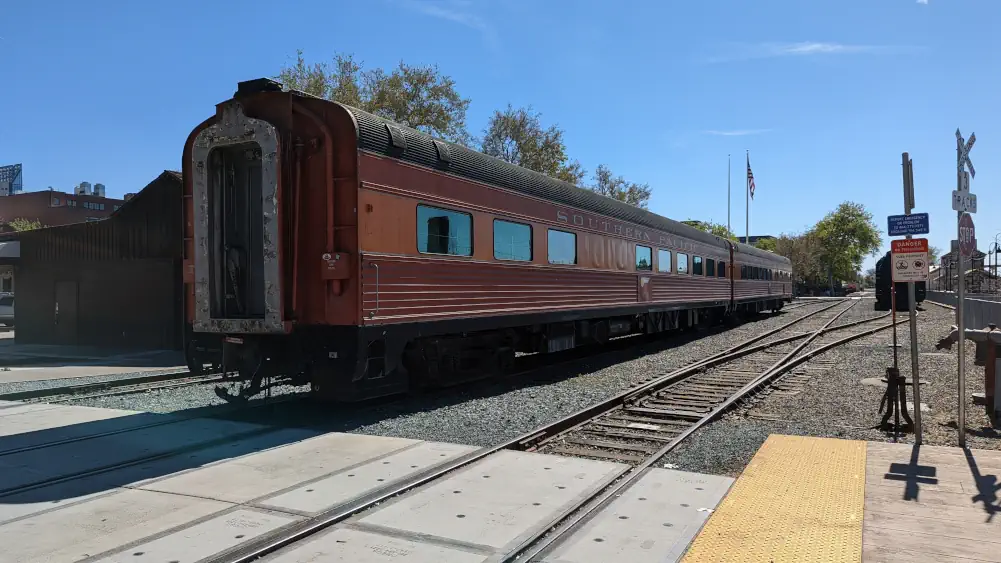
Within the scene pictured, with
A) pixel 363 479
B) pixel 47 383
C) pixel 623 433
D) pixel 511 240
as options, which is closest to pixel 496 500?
pixel 363 479

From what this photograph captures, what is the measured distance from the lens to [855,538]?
4.26 metres

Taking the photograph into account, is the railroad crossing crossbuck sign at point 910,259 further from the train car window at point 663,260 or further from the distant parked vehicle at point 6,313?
the distant parked vehicle at point 6,313

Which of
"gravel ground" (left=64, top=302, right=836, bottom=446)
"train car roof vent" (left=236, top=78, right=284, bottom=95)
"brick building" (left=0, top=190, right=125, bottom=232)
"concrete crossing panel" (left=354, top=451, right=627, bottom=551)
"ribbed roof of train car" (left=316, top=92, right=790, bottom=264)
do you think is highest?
"brick building" (left=0, top=190, right=125, bottom=232)

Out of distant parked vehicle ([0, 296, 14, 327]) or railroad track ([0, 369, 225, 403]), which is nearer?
railroad track ([0, 369, 225, 403])

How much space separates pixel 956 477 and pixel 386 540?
14.9ft

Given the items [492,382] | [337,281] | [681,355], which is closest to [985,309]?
[681,355]

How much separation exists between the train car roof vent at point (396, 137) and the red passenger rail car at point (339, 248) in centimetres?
2

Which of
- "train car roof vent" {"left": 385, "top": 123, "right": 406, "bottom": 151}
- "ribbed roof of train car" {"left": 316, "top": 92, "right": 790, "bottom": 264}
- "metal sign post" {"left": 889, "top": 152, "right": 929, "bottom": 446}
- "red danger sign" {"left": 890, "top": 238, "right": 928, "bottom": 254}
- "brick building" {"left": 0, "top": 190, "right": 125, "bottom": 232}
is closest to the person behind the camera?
"metal sign post" {"left": 889, "top": 152, "right": 929, "bottom": 446}

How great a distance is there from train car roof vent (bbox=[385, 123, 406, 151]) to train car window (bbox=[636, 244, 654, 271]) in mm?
9273

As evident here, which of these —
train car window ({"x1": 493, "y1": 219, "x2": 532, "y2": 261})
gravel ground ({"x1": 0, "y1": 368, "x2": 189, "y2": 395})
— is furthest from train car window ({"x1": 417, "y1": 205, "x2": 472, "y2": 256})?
gravel ground ({"x1": 0, "y1": 368, "x2": 189, "y2": 395})

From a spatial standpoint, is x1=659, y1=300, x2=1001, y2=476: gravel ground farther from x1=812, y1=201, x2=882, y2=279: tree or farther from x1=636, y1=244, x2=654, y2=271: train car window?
x1=812, y1=201, x2=882, y2=279: tree

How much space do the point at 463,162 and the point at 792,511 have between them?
6542 millimetres

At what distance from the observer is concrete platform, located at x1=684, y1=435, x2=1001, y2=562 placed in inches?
161

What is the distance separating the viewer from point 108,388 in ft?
35.3
